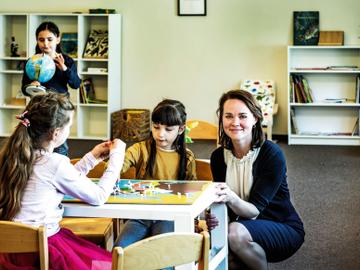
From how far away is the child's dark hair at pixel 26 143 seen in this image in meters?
1.88

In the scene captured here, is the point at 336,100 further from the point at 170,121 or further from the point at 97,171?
the point at 97,171

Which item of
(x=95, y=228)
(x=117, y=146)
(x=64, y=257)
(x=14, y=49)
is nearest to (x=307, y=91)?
(x=14, y=49)

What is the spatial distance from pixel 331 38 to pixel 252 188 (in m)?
5.04

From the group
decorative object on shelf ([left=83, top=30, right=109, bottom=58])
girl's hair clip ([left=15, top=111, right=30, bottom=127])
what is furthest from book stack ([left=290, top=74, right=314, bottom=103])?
girl's hair clip ([left=15, top=111, right=30, bottom=127])

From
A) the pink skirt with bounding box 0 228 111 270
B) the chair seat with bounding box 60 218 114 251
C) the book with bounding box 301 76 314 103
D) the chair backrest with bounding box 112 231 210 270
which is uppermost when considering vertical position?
the book with bounding box 301 76 314 103

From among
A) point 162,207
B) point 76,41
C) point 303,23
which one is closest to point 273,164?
point 162,207

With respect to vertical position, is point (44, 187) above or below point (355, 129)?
above

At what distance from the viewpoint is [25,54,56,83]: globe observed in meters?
3.42

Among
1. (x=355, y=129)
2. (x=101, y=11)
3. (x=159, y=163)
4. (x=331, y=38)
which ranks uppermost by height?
(x=101, y=11)

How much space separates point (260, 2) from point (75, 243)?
227 inches

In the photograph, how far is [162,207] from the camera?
1.90m

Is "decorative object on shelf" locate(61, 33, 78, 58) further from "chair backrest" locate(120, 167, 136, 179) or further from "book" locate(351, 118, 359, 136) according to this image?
"chair backrest" locate(120, 167, 136, 179)

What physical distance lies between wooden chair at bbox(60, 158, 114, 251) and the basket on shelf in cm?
457

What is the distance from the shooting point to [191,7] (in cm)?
741
